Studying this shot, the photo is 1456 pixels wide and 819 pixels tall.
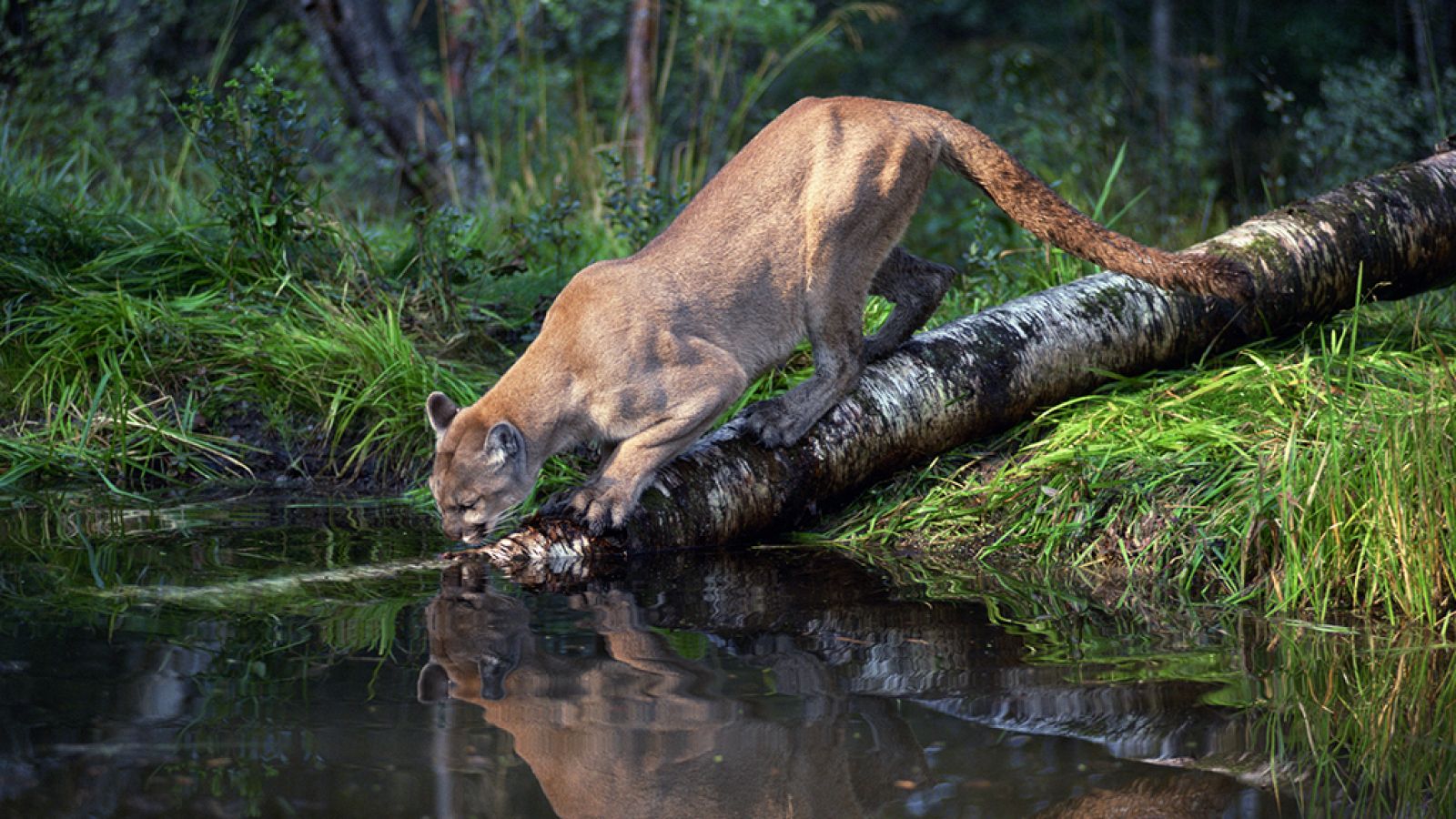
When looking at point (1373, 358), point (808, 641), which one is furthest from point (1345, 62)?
point (808, 641)

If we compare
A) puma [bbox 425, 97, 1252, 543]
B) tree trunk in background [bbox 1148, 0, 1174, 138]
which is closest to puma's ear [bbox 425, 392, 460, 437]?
puma [bbox 425, 97, 1252, 543]

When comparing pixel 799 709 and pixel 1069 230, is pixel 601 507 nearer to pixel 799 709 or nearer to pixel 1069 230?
pixel 799 709

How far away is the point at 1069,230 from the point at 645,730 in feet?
10.2

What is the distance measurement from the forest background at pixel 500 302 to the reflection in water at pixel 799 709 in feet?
3.38

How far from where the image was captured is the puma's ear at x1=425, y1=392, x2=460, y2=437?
508cm

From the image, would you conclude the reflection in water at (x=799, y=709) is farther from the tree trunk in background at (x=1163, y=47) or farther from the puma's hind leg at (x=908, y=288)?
the tree trunk in background at (x=1163, y=47)

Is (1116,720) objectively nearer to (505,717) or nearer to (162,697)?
(505,717)

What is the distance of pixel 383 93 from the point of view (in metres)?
8.98

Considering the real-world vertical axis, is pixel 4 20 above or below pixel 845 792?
above

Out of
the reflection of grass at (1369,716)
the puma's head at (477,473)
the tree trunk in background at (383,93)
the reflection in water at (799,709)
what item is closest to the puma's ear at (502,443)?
the puma's head at (477,473)

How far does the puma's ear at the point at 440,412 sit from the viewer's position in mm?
5082

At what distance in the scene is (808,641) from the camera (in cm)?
386

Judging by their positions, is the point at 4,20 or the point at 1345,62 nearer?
the point at 4,20

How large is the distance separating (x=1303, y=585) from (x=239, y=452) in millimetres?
4629
